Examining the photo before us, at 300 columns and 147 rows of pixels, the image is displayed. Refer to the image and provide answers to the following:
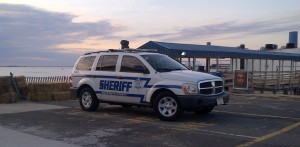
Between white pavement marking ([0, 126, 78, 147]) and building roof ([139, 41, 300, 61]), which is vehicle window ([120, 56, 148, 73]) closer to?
white pavement marking ([0, 126, 78, 147])

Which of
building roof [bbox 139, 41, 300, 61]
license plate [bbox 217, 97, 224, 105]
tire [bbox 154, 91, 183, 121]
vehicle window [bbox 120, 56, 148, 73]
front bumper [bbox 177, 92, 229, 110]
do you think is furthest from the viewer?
building roof [bbox 139, 41, 300, 61]

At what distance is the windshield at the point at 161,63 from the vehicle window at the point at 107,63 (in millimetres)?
1123

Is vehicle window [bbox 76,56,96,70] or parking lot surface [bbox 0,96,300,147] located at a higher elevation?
vehicle window [bbox 76,56,96,70]

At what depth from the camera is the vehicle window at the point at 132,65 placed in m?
10.7

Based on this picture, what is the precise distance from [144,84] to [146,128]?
70.7 inches

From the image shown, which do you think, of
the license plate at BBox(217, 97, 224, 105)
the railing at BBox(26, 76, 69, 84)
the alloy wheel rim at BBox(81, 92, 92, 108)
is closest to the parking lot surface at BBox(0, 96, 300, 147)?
the alloy wheel rim at BBox(81, 92, 92, 108)

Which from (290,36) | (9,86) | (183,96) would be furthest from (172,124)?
(290,36)

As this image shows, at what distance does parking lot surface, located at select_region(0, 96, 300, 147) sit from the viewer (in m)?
7.57

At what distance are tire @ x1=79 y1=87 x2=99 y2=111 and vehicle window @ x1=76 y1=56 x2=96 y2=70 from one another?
0.71 m

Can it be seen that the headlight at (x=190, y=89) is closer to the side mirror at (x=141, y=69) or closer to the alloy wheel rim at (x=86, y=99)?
the side mirror at (x=141, y=69)

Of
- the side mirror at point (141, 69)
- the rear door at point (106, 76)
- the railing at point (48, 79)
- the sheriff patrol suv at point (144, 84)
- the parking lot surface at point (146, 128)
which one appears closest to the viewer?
the parking lot surface at point (146, 128)

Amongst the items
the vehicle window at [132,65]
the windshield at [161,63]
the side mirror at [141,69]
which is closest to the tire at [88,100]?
the vehicle window at [132,65]

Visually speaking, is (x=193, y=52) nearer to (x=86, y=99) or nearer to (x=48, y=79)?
(x=48, y=79)

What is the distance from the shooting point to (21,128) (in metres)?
9.20
